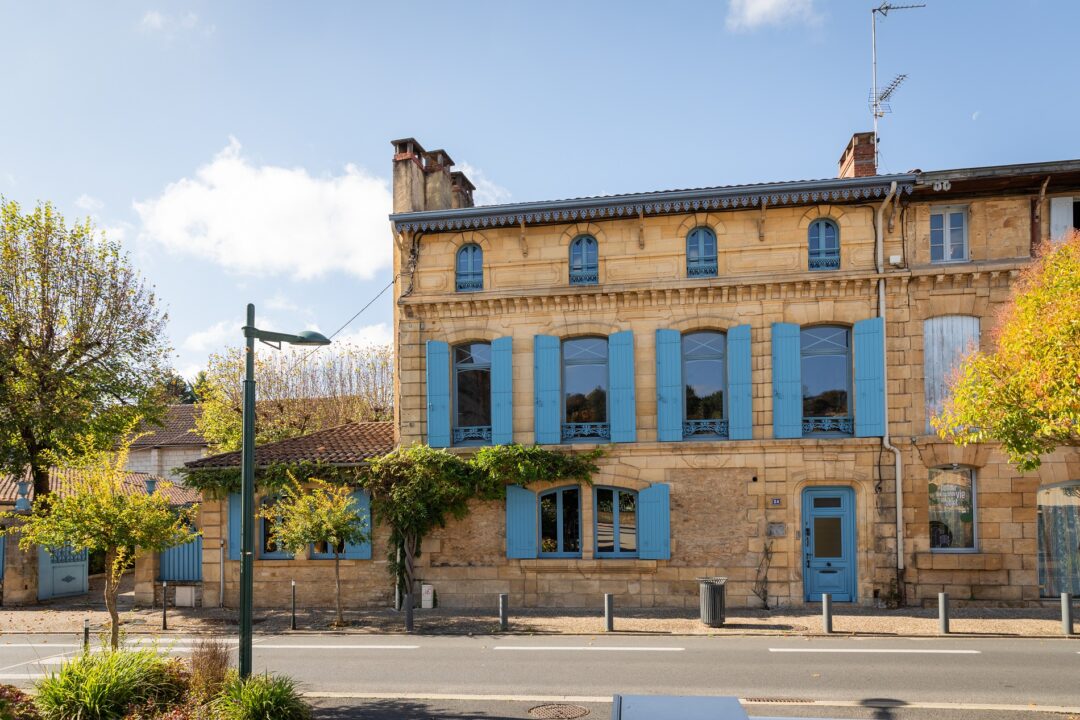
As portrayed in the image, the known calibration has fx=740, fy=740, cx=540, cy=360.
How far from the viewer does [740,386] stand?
53.6ft

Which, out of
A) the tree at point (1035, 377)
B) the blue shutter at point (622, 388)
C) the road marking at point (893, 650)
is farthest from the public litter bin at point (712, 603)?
the tree at point (1035, 377)

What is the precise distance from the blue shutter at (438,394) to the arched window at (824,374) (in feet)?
26.6

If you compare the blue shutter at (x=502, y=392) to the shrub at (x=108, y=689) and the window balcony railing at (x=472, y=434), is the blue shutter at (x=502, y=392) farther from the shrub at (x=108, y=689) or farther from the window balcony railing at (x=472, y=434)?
the shrub at (x=108, y=689)

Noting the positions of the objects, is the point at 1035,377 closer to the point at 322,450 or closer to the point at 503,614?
the point at 503,614

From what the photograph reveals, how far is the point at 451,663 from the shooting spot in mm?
11562

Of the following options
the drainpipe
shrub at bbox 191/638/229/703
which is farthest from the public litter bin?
shrub at bbox 191/638/229/703

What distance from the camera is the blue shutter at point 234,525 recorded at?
17391mm

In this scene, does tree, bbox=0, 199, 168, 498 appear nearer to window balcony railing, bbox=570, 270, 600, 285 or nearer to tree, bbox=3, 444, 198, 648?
tree, bbox=3, 444, 198, 648

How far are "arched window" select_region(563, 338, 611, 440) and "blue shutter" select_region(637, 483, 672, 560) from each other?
77.4 inches

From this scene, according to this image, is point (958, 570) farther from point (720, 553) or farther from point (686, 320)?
point (686, 320)

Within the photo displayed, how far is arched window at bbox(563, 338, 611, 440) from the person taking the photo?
17141 mm

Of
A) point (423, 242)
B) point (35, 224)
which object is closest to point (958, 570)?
point (423, 242)

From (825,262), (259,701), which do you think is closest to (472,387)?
(825,262)

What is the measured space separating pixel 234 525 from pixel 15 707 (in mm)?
9858
